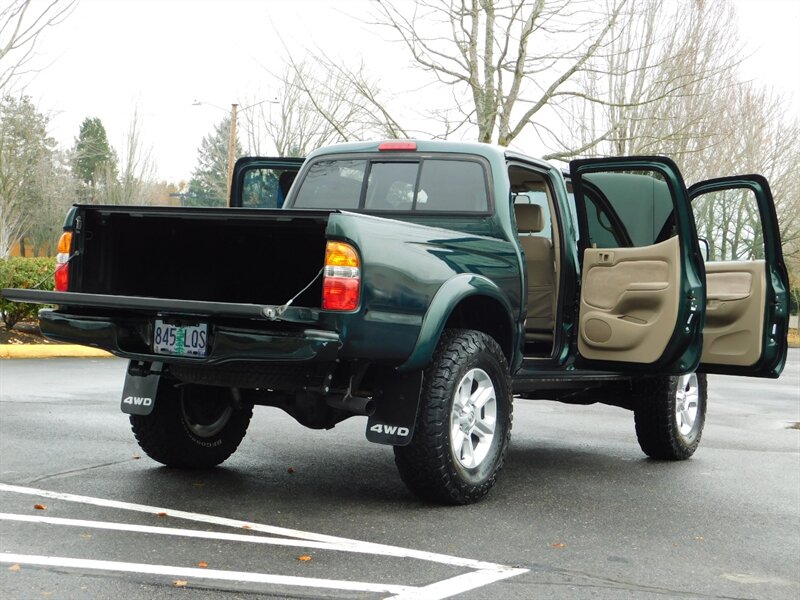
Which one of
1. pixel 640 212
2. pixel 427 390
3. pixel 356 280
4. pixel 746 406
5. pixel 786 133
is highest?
pixel 786 133

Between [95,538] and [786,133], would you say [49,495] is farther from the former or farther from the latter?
[786,133]

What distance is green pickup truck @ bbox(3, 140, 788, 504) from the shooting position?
17.1ft

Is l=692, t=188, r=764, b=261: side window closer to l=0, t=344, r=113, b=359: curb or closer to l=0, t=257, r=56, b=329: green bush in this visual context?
l=0, t=257, r=56, b=329: green bush

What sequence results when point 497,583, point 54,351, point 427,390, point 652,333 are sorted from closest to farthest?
1. point 497,583
2. point 427,390
3. point 652,333
4. point 54,351

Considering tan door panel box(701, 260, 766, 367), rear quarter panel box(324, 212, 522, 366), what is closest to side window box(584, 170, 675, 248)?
tan door panel box(701, 260, 766, 367)

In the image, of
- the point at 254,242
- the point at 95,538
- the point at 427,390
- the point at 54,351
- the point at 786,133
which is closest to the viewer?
the point at 95,538

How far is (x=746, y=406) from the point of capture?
43.3 feet

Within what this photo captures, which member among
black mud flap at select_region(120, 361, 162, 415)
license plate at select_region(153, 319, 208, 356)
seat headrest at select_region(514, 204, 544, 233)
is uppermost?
seat headrest at select_region(514, 204, 544, 233)

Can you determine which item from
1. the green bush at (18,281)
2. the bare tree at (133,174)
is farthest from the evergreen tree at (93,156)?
the green bush at (18,281)

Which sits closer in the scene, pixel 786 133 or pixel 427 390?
pixel 427 390

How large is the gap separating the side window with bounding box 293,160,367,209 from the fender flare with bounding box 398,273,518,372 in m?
1.47

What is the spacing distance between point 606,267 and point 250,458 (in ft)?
8.89

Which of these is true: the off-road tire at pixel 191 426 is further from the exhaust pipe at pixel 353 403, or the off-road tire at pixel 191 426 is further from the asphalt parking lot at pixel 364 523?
the exhaust pipe at pixel 353 403

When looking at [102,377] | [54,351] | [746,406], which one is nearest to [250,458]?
[102,377]
